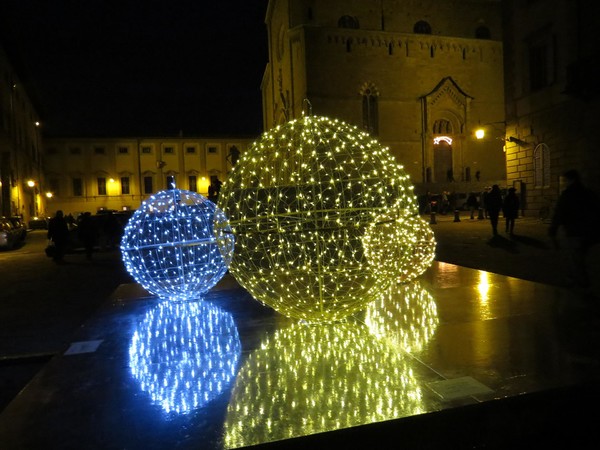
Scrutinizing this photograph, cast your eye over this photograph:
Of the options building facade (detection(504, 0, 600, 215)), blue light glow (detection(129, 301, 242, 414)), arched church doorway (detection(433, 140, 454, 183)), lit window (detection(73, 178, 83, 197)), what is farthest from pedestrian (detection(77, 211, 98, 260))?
lit window (detection(73, 178, 83, 197))

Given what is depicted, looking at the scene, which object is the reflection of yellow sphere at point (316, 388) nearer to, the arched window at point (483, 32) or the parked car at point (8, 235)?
the parked car at point (8, 235)

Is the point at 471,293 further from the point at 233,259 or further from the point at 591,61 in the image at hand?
the point at 591,61

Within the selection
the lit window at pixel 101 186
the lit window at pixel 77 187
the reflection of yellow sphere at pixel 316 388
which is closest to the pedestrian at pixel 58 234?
the reflection of yellow sphere at pixel 316 388

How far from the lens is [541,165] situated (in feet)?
72.2

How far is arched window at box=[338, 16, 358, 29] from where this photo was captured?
38.1 m

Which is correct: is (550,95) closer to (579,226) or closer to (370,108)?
(579,226)

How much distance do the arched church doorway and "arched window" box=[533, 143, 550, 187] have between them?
16982 mm

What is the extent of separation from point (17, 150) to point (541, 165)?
115 feet

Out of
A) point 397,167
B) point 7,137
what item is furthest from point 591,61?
point 7,137

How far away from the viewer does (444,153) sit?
130ft

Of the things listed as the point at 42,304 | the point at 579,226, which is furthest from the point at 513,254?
the point at 42,304

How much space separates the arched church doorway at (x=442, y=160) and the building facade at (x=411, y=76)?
80 mm

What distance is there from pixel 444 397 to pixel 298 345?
1.68 meters

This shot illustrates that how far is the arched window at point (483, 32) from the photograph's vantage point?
41.7 metres
